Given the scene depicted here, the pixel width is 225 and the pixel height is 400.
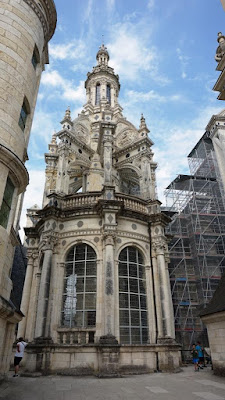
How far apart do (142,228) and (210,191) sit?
14.2 metres

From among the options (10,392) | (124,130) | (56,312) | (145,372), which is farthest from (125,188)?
(10,392)

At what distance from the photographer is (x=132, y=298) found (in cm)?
1541

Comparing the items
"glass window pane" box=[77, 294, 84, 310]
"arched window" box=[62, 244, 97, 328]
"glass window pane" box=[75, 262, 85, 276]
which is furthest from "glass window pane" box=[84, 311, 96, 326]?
"glass window pane" box=[75, 262, 85, 276]

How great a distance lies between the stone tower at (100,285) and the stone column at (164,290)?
0.05 m

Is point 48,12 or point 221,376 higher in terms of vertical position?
point 48,12

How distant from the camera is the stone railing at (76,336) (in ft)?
45.0

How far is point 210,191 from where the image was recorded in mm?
28578

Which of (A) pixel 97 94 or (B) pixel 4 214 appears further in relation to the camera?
(A) pixel 97 94

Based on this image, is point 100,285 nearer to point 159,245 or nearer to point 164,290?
point 164,290

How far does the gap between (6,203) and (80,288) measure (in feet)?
30.9

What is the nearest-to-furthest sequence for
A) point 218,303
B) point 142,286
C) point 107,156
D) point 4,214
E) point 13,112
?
point 4,214
point 13,112
point 218,303
point 142,286
point 107,156

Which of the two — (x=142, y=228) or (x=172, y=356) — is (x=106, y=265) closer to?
(x=142, y=228)

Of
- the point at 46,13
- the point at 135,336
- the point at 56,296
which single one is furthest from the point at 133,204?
the point at 46,13

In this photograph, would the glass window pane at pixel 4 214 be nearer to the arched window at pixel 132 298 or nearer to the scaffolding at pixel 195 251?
the arched window at pixel 132 298
